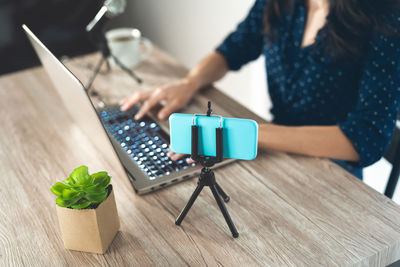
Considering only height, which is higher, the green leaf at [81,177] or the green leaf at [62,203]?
the green leaf at [81,177]

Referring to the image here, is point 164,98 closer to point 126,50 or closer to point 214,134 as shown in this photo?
point 126,50

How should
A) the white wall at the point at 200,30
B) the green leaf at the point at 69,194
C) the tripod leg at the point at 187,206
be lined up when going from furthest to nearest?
the white wall at the point at 200,30, the tripod leg at the point at 187,206, the green leaf at the point at 69,194

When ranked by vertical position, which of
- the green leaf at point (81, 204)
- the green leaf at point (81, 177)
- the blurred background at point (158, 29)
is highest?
the green leaf at point (81, 177)

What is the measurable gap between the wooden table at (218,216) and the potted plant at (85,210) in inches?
1.2

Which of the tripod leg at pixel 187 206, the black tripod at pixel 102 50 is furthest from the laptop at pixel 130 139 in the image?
the black tripod at pixel 102 50

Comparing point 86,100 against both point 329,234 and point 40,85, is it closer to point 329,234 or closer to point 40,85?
point 329,234

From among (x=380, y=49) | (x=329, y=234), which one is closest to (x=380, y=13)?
(x=380, y=49)

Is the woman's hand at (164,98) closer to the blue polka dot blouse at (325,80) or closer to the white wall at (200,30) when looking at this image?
the blue polka dot blouse at (325,80)

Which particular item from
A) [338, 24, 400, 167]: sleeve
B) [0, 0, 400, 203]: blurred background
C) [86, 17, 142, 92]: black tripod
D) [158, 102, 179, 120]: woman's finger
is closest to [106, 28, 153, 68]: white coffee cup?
[86, 17, 142, 92]: black tripod

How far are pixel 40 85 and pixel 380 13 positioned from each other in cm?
108

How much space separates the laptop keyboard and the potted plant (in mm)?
205

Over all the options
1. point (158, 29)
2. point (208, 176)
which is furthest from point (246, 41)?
point (158, 29)

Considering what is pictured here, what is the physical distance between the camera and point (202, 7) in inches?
98.0

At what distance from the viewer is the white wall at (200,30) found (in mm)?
2365
